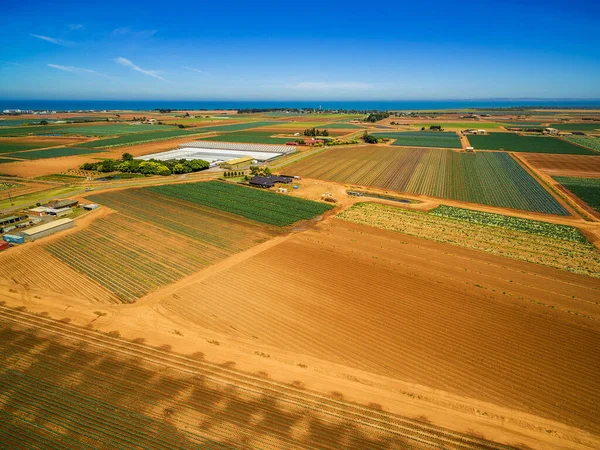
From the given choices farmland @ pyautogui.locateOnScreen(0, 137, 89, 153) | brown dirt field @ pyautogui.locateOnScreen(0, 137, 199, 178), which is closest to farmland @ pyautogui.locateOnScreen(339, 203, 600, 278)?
brown dirt field @ pyautogui.locateOnScreen(0, 137, 199, 178)

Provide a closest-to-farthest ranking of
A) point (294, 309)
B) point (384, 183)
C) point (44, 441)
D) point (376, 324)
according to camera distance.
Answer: point (44, 441) < point (376, 324) < point (294, 309) < point (384, 183)

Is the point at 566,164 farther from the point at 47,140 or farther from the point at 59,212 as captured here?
the point at 47,140

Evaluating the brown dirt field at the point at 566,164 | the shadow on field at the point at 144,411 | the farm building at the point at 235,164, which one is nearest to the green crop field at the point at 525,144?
the brown dirt field at the point at 566,164

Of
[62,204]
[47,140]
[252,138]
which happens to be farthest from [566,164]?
[47,140]

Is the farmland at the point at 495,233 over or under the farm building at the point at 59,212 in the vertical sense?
under

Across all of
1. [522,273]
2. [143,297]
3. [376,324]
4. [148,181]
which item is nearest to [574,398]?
[376,324]

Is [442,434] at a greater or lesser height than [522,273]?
lesser

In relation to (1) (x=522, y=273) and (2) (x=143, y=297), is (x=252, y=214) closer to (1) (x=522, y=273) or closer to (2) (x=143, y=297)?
(2) (x=143, y=297)

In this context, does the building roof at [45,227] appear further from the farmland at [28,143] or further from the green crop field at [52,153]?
the farmland at [28,143]
